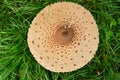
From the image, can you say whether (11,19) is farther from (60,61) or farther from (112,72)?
(112,72)

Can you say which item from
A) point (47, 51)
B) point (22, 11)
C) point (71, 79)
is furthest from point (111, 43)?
point (22, 11)

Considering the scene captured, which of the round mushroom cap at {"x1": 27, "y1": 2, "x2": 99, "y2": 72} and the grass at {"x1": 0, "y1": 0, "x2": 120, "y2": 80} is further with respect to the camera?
the grass at {"x1": 0, "y1": 0, "x2": 120, "y2": 80}

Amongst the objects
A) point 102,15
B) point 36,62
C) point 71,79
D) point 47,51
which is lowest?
point 71,79

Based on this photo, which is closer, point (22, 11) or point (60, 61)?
point (60, 61)

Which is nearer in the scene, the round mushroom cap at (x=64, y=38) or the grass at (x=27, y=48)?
the round mushroom cap at (x=64, y=38)
